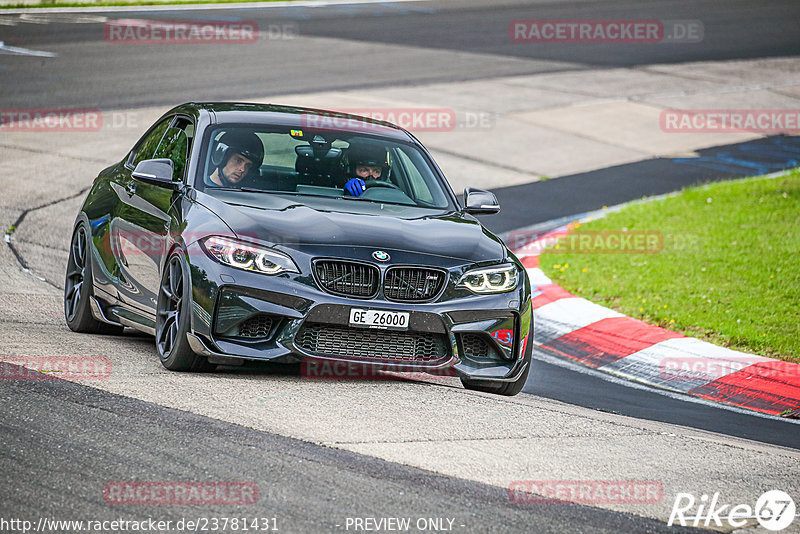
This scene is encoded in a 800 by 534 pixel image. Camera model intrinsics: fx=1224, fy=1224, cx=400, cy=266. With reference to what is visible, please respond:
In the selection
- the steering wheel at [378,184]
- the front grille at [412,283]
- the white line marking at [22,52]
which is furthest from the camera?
the white line marking at [22,52]

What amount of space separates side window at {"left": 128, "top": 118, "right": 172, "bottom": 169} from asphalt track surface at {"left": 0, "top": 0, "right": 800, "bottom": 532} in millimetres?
2806

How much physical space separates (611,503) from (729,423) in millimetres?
2949

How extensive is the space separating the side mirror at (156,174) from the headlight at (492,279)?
2013mm

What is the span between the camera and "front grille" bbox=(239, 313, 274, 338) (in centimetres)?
684

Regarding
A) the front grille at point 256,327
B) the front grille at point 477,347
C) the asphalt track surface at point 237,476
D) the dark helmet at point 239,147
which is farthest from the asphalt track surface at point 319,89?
the dark helmet at point 239,147

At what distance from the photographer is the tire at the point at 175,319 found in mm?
6980

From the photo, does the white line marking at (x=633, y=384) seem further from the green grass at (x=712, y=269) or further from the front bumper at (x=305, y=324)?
the front bumper at (x=305, y=324)

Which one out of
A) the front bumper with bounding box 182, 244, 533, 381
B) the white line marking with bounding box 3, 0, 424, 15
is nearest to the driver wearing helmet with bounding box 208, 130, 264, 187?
the front bumper with bounding box 182, 244, 533, 381

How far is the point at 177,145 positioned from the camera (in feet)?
27.6

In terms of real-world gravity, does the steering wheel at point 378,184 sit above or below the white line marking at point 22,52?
above

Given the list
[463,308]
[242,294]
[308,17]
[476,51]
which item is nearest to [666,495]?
[463,308]

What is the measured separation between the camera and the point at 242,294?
22.2 ft

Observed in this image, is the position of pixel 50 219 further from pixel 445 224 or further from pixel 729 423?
pixel 729 423

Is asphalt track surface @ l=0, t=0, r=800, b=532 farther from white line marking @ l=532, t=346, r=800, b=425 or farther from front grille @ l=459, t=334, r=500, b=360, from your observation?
front grille @ l=459, t=334, r=500, b=360
